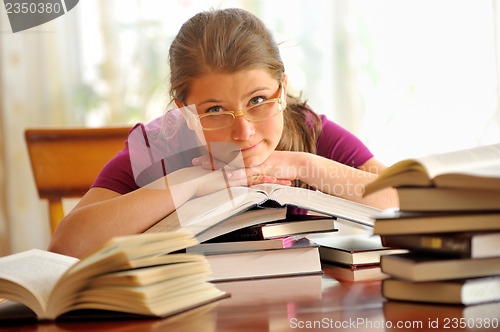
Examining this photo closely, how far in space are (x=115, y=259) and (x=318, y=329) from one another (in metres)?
0.24

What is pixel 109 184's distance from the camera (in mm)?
1537

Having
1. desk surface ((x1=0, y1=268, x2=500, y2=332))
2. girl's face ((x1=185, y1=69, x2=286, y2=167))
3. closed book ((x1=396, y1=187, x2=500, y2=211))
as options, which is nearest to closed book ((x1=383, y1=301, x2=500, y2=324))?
desk surface ((x1=0, y1=268, x2=500, y2=332))

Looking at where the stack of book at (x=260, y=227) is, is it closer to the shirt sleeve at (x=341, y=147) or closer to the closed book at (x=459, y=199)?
the closed book at (x=459, y=199)

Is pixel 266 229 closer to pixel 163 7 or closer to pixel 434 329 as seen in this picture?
pixel 434 329

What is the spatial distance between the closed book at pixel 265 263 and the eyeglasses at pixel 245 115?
481 mm

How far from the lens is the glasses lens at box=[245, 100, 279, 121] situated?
135 centimetres

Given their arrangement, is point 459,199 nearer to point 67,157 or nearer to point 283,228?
point 283,228

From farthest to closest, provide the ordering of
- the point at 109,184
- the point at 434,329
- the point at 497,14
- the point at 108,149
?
the point at 497,14, the point at 108,149, the point at 109,184, the point at 434,329

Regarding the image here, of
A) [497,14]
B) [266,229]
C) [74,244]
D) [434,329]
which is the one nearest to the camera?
[434,329]

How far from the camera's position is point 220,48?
136 centimetres

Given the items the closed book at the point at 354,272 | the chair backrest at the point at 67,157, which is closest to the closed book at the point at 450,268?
the closed book at the point at 354,272

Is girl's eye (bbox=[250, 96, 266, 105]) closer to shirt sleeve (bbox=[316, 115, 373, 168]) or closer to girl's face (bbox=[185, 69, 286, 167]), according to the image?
girl's face (bbox=[185, 69, 286, 167])

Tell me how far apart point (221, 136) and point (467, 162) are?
80 centimetres

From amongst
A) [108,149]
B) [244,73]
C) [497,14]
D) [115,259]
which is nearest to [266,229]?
[115,259]
